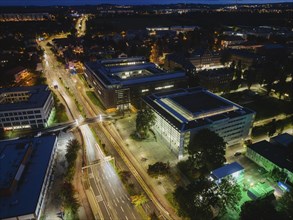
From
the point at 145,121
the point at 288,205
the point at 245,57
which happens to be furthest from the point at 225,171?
the point at 245,57

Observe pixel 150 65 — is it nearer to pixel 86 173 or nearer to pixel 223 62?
pixel 223 62

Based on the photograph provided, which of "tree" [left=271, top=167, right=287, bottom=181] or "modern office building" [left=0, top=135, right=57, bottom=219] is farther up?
"modern office building" [left=0, top=135, right=57, bottom=219]

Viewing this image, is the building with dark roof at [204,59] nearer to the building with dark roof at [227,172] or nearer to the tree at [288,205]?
the building with dark roof at [227,172]

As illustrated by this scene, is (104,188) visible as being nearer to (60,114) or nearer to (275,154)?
(60,114)

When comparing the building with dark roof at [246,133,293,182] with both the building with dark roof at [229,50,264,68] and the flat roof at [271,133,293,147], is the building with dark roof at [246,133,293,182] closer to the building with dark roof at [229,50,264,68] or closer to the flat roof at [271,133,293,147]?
the flat roof at [271,133,293,147]

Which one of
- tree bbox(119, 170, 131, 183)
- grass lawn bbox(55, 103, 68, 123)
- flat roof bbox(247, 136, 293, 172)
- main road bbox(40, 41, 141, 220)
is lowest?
main road bbox(40, 41, 141, 220)

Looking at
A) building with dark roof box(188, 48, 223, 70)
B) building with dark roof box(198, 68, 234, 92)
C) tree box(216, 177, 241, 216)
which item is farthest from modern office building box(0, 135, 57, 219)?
building with dark roof box(188, 48, 223, 70)

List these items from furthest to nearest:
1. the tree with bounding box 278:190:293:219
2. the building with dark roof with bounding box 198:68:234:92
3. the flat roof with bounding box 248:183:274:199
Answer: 1. the building with dark roof with bounding box 198:68:234:92
2. the flat roof with bounding box 248:183:274:199
3. the tree with bounding box 278:190:293:219

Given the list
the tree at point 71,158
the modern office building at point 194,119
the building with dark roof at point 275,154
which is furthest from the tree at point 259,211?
the tree at point 71,158
